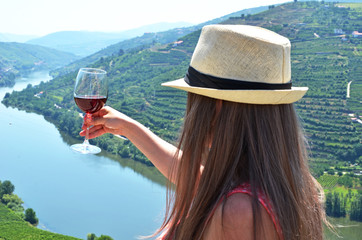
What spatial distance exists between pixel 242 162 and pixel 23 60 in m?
54.4

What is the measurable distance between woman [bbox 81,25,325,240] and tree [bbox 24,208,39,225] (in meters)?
16.5

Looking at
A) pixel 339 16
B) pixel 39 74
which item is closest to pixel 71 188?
pixel 339 16

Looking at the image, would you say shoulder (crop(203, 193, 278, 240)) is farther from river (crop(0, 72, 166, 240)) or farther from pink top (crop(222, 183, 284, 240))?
river (crop(0, 72, 166, 240))

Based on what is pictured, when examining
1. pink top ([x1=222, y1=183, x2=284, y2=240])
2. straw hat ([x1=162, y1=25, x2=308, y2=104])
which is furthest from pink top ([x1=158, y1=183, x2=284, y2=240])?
straw hat ([x1=162, y1=25, x2=308, y2=104])

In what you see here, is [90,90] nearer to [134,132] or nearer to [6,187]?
[134,132]

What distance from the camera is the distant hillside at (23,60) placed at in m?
43.8

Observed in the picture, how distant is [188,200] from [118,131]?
1.29 ft

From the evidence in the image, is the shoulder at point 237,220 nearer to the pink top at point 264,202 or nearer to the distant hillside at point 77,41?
the pink top at point 264,202

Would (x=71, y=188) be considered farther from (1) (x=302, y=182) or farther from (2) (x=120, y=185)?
(1) (x=302, y=182)

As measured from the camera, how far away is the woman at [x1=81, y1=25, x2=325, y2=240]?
634 millimetres

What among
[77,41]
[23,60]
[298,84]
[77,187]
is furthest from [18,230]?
[77,41]

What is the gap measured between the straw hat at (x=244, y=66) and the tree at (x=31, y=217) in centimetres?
1656

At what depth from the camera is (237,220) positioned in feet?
2.02

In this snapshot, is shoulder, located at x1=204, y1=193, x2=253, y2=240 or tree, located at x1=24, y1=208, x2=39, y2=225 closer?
shoulder, located at x1=204, y1=193, x2=253, y2=240
